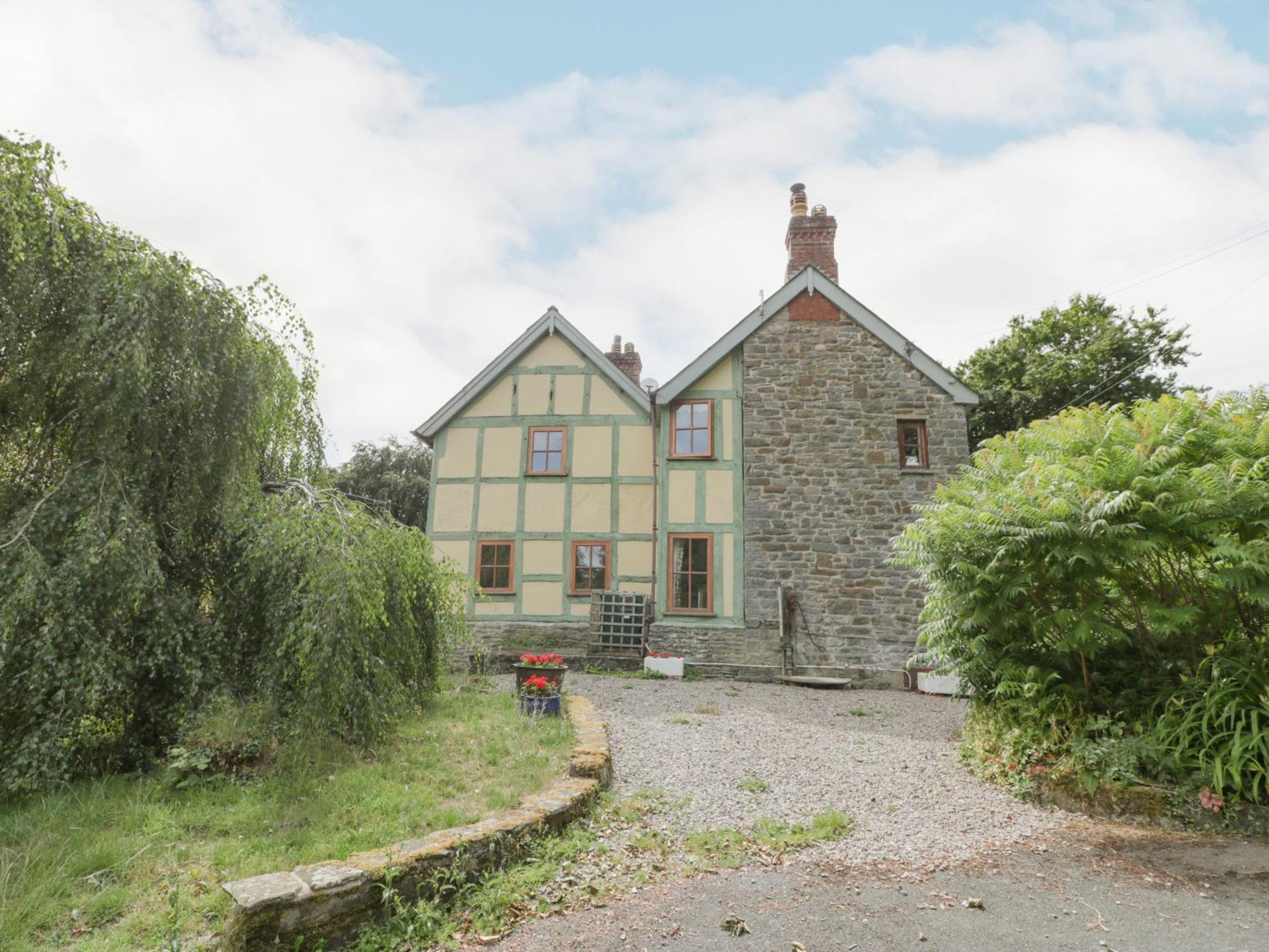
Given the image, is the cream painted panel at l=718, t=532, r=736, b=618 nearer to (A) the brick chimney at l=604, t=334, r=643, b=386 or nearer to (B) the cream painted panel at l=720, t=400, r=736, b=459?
(B) the cream painted panel at l=720, t=400, r=736, b=459

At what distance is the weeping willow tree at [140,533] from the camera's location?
14.4ft

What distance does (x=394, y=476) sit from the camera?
88.5ft

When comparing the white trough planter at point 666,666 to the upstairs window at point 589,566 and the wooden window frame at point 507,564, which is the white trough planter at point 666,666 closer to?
the upstairs window at point 589,566

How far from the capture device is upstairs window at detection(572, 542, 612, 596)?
1303 centimetres

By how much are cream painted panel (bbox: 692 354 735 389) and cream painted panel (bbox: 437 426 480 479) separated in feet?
14.9

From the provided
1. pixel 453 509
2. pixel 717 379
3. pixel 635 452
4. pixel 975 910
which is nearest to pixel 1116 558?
pixel 975 910

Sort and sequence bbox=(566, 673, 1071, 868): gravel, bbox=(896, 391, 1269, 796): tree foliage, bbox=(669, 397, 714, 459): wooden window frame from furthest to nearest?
bbox=(669, 397, 714, 459): wooden window frame
bbox=(896, 391, 1269, 796): tree foliage
bbox=(566, 673, 1071, 868): gravel

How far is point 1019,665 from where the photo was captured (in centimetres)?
622

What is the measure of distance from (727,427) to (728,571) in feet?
8.97

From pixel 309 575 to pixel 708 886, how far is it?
3470 mm

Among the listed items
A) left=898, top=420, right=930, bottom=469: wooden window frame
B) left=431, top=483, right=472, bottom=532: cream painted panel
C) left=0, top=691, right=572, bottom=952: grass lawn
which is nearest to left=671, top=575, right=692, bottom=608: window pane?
left=431, top=483, right=472, bottom=532: cream painted panel

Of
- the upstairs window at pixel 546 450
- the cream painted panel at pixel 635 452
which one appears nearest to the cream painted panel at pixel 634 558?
the cream painted panel at pixel 635 452

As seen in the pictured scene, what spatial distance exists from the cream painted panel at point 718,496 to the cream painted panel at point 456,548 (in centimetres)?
466

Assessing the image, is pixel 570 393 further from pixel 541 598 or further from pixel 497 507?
pixel 541 598
